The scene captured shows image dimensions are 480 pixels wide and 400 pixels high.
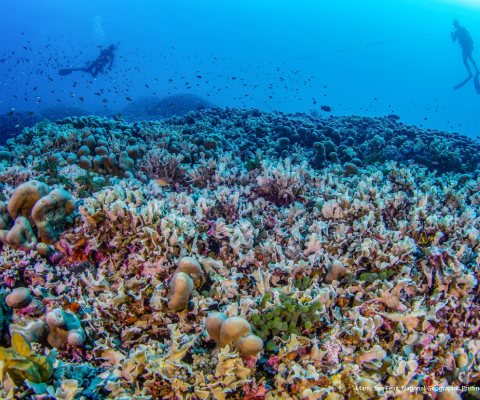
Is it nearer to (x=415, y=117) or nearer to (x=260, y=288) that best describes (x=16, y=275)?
(x=260, y=288)

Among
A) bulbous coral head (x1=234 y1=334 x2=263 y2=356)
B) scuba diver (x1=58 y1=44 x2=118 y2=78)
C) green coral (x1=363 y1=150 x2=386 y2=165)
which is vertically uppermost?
scuba diver (x1=58 y1=44 x2=118 y2=78)

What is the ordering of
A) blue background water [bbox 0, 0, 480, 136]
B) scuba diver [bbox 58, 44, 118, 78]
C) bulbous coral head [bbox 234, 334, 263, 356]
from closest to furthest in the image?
bulbous coral head [bbox 234, 334, 263, 356], scuba diver [bbox 58, 44, 118, 78], blue background water [bbox 0, 0, 480, 136]

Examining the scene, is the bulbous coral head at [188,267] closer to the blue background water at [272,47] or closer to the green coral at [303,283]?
the green coral at [303,283]

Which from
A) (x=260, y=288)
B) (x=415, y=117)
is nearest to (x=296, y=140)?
(x=260, y=288)

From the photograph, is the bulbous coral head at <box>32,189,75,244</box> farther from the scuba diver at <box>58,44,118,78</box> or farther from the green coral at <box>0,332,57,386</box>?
the scuba diver at <box>58,44,118,78</box>

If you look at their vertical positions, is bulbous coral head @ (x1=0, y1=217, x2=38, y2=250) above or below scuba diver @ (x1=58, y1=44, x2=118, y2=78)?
below

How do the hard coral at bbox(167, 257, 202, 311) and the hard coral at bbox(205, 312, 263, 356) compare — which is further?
the hard coral at bbox(167, 257, 202, 311)

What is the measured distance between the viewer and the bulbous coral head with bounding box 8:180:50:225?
3.11 metres

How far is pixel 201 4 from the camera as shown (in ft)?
407

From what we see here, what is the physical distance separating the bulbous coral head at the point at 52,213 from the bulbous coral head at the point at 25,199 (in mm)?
195

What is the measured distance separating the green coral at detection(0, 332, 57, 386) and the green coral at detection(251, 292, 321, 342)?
144cm

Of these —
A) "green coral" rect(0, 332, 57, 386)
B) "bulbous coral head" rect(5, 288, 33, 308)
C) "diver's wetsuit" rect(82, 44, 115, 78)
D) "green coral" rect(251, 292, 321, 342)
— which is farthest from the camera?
"diver's wetsuit" rect(82, 44, 115, 78)

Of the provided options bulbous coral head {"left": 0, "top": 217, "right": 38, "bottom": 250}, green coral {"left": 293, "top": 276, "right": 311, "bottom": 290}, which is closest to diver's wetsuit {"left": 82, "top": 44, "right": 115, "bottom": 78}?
bulbous coral head {"left": 0, "top": 217, "right": 38, "bottom": 250}

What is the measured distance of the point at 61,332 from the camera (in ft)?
Answer: 6.72
